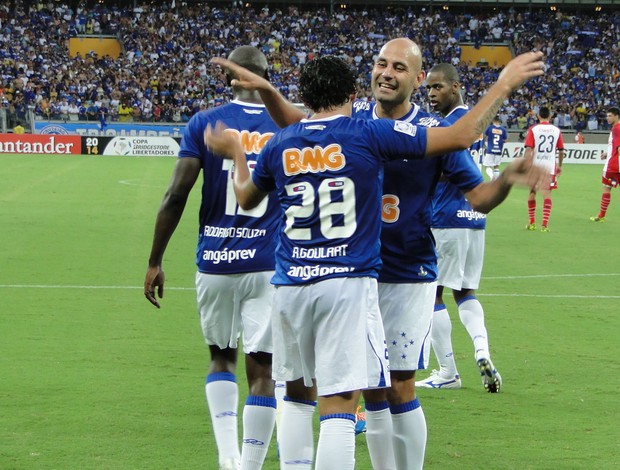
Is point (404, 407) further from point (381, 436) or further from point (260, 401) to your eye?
point (260, 401)

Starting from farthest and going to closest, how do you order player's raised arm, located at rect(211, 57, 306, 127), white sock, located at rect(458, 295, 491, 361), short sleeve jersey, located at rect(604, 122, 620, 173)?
short sleeve jersey, located at rect(604, 122, 620, 173), white sock, located at rect(458, 295, 491, 361), player's raised arm, located at rect(211, 57, 306, 127)

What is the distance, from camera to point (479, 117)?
4.36m

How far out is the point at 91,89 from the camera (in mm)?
48312

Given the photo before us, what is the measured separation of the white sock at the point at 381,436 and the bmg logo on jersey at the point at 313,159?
1.46 meters

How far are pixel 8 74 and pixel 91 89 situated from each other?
16.0ft

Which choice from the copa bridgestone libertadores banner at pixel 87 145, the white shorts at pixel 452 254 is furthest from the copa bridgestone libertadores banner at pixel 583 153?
the white shorts at pixel 452 254

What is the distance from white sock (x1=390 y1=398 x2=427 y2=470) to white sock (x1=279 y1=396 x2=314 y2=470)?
1.97 ft

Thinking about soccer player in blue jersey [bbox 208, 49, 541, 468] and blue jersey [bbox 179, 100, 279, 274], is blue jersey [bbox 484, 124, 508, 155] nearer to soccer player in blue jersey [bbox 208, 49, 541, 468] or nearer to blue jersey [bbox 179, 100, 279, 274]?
Answer: blue jersey [bbox 179, 100, 279, 274]

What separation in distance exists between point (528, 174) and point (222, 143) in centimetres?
155

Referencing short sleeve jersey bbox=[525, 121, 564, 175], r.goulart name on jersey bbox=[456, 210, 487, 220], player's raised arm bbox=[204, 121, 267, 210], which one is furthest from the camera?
short sleeve jersey bbox=[525, 121, 564, 175]

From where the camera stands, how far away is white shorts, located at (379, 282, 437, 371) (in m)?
5.14

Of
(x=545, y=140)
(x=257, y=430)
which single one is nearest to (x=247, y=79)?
(x=257, y=430)

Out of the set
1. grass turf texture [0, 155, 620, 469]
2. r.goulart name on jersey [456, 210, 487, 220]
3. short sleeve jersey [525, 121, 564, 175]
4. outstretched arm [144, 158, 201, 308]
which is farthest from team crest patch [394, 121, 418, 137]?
short sleeve jersey [525, 121, 564, 175]

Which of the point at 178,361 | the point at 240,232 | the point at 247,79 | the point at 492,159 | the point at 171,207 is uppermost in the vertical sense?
the point at 247,79
